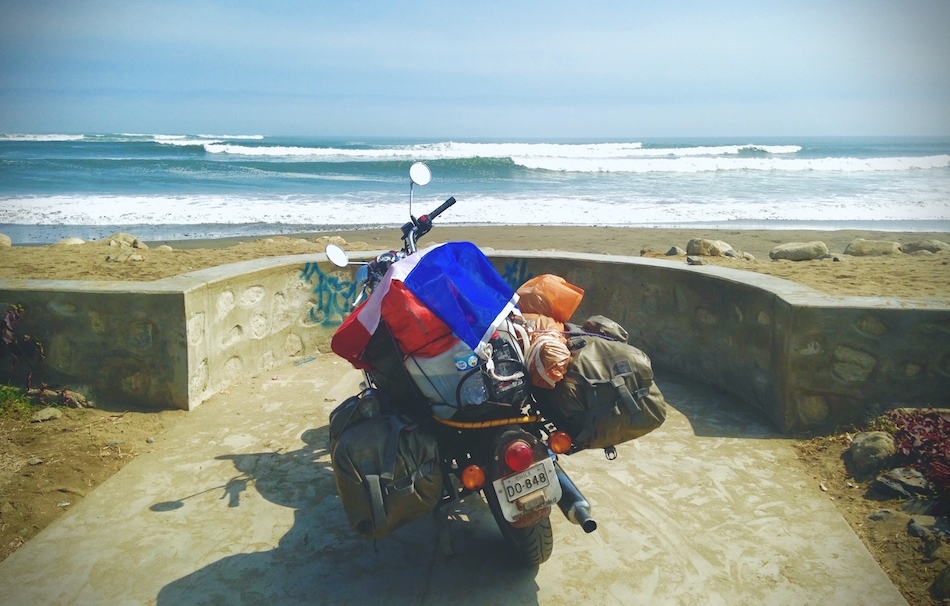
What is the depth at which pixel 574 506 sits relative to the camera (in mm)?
2688

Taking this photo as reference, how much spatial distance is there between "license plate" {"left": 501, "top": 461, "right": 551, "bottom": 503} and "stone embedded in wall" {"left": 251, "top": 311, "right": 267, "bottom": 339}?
344 cm

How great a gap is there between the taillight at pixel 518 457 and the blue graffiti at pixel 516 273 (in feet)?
11.3

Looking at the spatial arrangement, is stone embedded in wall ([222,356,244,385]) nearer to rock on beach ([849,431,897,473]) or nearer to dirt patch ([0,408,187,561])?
dirt patch ([0,408,187,561])

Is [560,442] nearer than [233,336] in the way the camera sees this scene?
Yes

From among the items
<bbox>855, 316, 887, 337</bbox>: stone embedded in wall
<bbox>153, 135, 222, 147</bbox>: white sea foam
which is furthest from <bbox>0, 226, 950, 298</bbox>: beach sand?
<bbox>153, 135, 222, 147</bbox>: white sea foam

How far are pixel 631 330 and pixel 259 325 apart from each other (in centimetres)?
324

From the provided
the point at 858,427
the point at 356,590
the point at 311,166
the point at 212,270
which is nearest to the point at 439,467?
the point at 356,590

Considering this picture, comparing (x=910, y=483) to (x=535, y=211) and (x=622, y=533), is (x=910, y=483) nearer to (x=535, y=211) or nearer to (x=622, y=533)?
(x=622, y=533)

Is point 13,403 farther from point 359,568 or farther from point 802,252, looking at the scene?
point 802,252

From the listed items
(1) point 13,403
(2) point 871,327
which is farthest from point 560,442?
(1) point 13,403

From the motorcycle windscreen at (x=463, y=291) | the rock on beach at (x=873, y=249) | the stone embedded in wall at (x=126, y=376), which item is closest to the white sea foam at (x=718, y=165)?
the rock on beach at (x=873, y=249)

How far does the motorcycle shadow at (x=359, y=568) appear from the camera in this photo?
2.81 meters

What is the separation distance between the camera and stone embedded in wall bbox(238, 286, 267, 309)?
5170 mm

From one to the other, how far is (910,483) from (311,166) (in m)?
33.3
